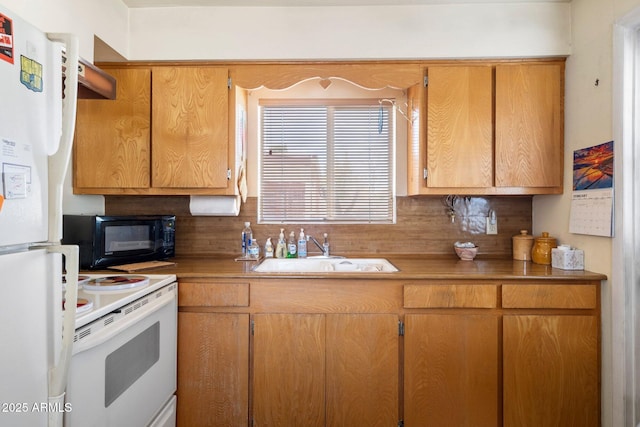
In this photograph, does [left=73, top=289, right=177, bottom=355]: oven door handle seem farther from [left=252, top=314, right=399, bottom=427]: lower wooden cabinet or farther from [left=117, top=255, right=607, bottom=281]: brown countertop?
[left=252, top=314, right=399, bottom=427]: lower wooden cabinet

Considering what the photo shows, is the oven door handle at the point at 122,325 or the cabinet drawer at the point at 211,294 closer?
the oven door handle at the point at 122,325

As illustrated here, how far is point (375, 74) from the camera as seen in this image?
1.99 metres

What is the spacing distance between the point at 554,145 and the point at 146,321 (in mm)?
2384

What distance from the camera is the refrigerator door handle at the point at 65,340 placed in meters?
0.80

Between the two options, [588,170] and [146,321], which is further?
[588,170]

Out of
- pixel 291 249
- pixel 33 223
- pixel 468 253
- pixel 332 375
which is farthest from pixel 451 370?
pixel 33 223

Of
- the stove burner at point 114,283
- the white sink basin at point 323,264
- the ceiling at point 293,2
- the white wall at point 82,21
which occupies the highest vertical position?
the ceiling at point 293,2

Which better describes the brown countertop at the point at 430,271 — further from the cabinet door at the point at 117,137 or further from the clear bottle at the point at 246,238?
the cabinet door at the point at 117,137

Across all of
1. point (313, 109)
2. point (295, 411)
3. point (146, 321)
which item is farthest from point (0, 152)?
point (313, 109)

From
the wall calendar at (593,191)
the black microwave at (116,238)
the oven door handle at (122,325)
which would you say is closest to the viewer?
the oven door handle at (122,325)

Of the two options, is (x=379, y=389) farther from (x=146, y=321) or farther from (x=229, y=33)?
(x=229, y=33)

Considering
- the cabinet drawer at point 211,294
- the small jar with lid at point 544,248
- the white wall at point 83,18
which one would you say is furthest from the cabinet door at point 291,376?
the white wall at point 83,18

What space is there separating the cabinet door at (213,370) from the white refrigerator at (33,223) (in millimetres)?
889

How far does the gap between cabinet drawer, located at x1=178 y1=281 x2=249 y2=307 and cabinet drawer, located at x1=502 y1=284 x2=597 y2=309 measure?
137 centimetres
